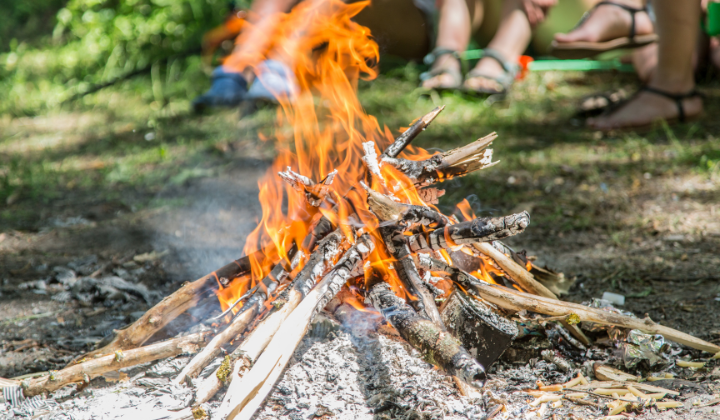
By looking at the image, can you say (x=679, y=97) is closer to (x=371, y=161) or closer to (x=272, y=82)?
(x=371, y=161)

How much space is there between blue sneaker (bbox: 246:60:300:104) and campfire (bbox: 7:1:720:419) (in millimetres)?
2931

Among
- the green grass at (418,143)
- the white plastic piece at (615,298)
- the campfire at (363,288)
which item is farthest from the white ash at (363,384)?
the green grass at (418,143)

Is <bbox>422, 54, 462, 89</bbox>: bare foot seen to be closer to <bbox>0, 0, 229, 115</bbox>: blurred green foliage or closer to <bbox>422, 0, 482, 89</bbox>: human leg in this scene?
<bbox>422, 0, 482, 89</bbox>: human leg

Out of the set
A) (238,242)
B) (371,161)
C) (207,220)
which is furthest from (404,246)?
(207,220)

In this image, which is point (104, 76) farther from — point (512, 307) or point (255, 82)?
point (512, 307)

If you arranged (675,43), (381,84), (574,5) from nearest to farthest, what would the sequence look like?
(675,43), (574,5), (381,84)

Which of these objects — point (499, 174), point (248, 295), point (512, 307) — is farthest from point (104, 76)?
point (512, 307)

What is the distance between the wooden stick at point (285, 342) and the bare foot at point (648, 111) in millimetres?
3057

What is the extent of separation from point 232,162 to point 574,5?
3.54 metres

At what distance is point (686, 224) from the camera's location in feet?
8.89

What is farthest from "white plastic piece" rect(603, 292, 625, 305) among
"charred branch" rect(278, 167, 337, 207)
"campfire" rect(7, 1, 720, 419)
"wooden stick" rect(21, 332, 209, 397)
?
"wooden stick" rect(21, 332, 209, 397)

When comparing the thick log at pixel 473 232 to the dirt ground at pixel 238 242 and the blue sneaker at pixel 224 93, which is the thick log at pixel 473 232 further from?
the blue sneaker at pixel 224 93

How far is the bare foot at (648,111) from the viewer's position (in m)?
3.91

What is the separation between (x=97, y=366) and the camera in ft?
5.18
